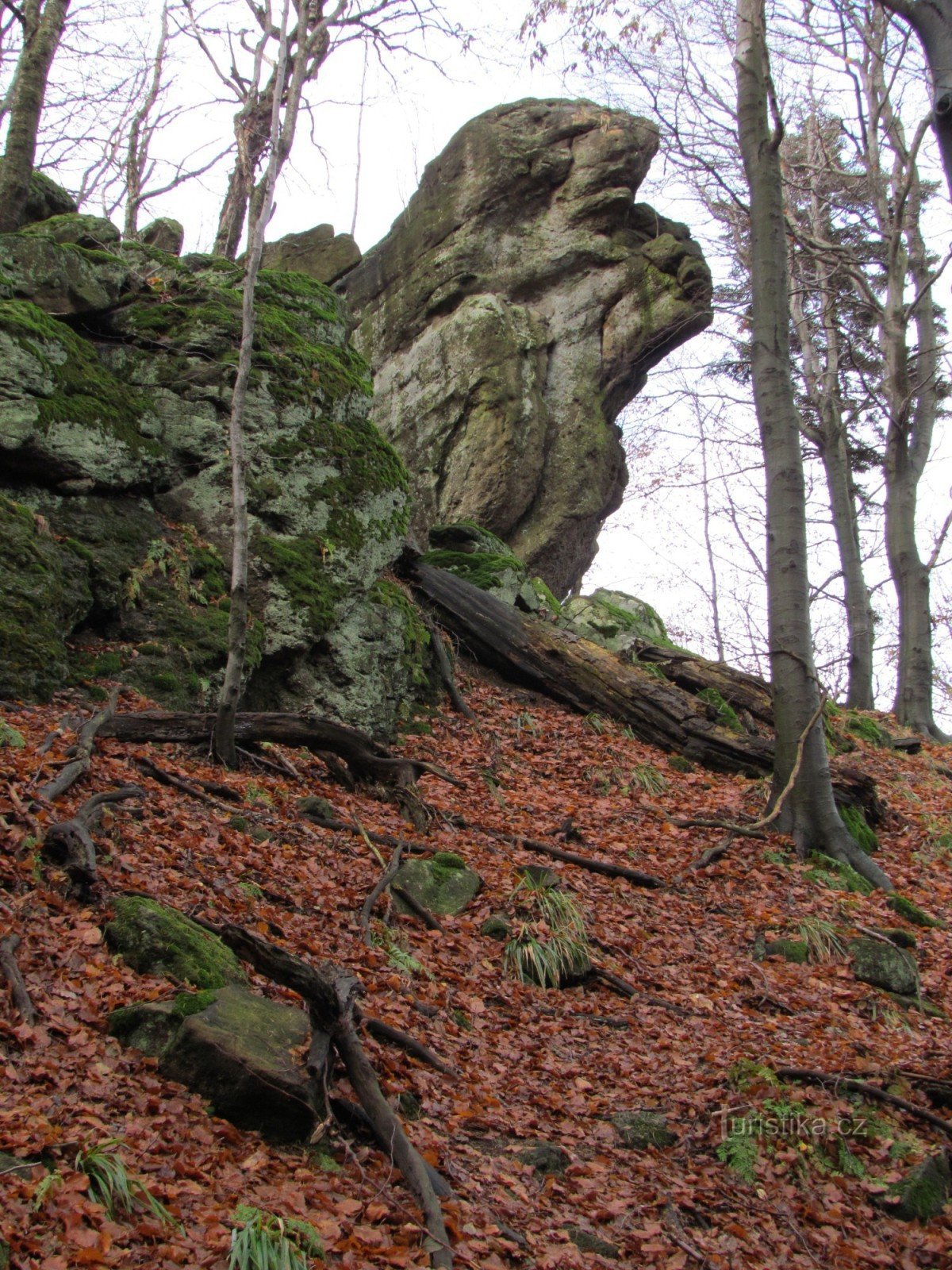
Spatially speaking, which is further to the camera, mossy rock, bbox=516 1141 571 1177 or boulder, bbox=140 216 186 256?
boulder, bbox=140 216 186 256

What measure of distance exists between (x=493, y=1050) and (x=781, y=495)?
6.42 meters

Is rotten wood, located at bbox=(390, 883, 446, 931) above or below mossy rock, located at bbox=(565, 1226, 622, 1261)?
above

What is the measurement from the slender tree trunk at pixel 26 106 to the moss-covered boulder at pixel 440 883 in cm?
870

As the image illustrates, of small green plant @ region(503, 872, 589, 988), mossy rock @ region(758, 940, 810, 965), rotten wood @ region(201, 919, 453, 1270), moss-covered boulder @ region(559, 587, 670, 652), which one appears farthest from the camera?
moss-covered boulder @ region(559, 587, 670, 652)

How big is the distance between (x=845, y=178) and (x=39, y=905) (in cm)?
2009

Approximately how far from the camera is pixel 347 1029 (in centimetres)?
380

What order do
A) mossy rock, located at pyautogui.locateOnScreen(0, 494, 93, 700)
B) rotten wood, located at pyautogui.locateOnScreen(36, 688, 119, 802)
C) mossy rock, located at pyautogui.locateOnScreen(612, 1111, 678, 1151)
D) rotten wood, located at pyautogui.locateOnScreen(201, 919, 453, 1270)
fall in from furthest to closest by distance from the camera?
mossy rock, located at pyautogui.locateOnScreen(0, 494, 93, 700) < rotten wood, located at pyautogui.locateOnScreen(36, 688, 119, 802) < mossy rock, located at pyautogui.locateOnScreen(612, 1111, 678, 1151) < rotten wood, located at pyautogui.locateOnScreen(201, 919, 453, 1270)

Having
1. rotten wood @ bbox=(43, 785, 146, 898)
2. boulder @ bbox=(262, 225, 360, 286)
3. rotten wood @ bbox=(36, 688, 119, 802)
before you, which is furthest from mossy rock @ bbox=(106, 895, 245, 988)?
boulder @ bbox=(262, 225, 360, 286)

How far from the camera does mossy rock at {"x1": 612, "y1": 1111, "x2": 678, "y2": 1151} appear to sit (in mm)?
4332

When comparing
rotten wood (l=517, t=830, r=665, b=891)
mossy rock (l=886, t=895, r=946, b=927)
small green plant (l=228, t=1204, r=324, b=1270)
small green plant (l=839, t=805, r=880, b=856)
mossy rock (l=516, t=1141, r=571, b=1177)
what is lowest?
mossy rock (l=516, t=1141, r=571, b=1177)

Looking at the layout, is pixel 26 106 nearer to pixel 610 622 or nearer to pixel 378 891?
pixel 378 891

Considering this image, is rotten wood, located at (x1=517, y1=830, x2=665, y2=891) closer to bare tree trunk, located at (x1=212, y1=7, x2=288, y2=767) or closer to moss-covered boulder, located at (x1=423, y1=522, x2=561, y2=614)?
bare tree trunk, located at (x1=212, y1=7, x2=288, y2=767)

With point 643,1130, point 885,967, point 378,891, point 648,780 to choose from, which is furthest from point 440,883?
point 648,780

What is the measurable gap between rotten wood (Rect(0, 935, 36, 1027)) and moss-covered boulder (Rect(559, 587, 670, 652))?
32.3ft
